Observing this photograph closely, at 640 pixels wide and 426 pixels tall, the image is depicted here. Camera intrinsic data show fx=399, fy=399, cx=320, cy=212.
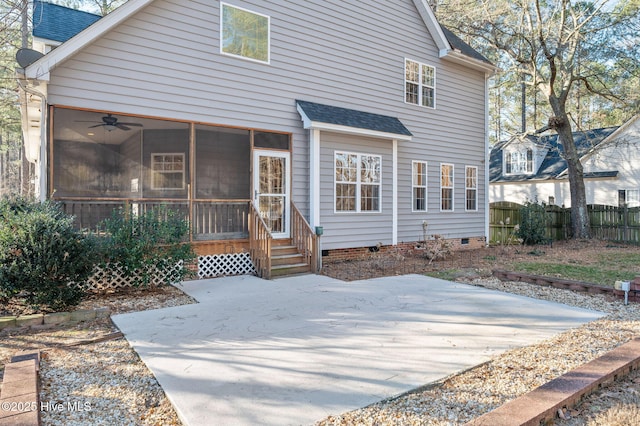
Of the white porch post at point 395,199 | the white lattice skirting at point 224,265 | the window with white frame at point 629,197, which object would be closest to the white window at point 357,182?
the white porch post at point 395,199

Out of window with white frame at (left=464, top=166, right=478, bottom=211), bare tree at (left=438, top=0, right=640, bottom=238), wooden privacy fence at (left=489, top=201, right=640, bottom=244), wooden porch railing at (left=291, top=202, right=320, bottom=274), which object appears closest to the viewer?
wooden porch railing at (left=291, top=202, right=320, bottom=274)

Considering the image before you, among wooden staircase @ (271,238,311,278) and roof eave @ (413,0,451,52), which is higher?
roof eave @ (413,0,451,52)

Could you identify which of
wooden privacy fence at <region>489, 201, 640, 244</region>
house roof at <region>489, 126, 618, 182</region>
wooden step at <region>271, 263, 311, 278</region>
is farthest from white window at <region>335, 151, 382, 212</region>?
house roof at <region>489, 126, 618, 182</region>

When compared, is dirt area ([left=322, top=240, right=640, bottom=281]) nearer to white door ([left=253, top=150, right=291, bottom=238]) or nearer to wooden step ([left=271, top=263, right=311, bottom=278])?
wooden step ([left=271, top=263, right=311, bottom=278])

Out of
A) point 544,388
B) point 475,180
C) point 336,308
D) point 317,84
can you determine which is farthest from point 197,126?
point 475,180

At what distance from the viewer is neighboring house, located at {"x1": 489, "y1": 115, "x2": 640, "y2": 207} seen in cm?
2127

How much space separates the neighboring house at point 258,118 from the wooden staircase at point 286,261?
0.94ft

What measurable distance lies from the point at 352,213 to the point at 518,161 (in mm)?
19434

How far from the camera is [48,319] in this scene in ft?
16.6

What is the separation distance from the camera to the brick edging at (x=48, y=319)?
16.0ft

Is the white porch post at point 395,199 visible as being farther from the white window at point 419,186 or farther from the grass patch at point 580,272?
the grass patch at point 580,272

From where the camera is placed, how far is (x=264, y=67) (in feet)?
30.4

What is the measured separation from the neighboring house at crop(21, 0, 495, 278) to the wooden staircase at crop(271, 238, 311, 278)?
11.2 inches

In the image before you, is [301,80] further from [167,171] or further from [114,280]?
→ [114,280]
